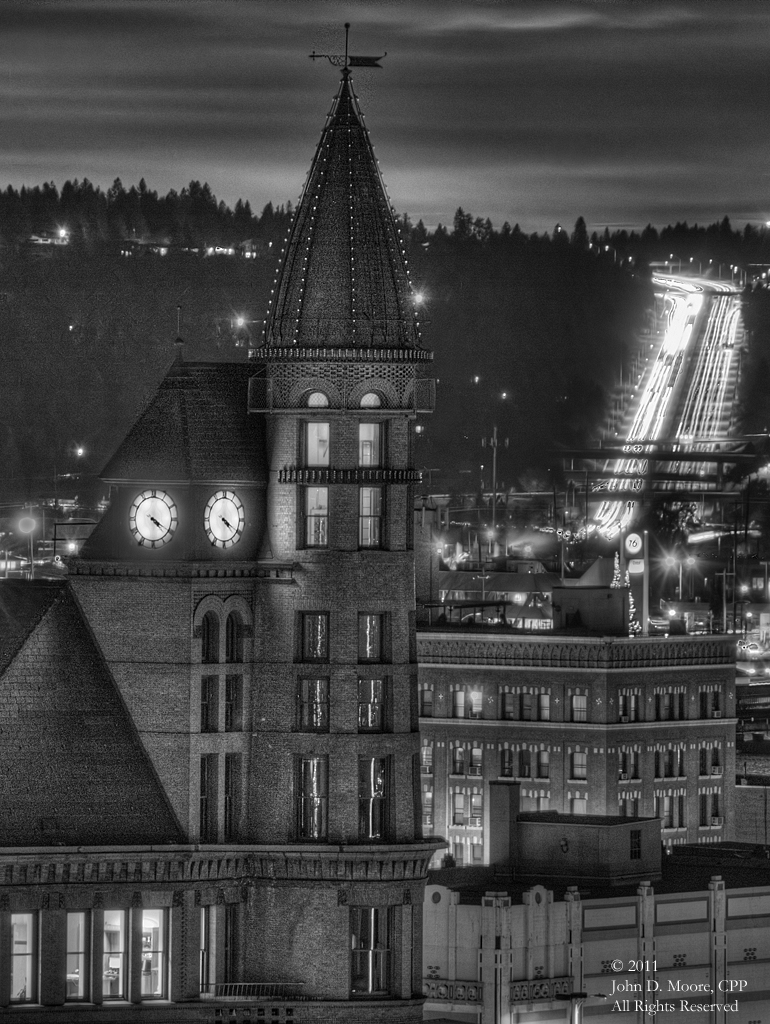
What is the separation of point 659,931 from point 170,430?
109 feet

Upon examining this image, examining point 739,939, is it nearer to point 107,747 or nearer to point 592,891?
point 592,891

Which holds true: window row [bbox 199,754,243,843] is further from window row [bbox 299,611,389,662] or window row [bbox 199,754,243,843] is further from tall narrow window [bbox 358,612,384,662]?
tall narrow window [bbox 358,612,384,662]

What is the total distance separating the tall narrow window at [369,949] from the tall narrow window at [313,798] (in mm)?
2850

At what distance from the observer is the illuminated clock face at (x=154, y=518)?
406 ft

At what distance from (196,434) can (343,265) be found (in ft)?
23.9

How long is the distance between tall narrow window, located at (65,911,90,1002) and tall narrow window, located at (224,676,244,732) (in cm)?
823

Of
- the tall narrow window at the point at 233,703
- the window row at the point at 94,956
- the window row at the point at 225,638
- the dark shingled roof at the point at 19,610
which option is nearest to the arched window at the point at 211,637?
the window row at the point at 225,638

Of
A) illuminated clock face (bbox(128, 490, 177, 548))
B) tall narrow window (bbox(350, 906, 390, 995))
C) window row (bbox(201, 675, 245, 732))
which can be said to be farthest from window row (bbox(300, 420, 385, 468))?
tall narrow window (bbox(350, 906, 390, 995))

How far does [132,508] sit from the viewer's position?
407 feet

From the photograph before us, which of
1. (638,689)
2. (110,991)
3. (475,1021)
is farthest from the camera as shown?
(638,689)

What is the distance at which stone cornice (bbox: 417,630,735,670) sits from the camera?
7643 inches

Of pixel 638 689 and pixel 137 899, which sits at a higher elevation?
pixel 638 689

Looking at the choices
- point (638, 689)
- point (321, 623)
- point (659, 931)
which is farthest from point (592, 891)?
point (638, 689)

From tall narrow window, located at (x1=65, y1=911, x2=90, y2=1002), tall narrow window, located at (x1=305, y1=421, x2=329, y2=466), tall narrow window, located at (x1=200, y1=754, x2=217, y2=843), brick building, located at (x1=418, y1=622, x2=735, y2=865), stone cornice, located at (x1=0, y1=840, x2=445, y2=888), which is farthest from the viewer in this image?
brick building, located at (x1=418, y1=622, x2=735, y2=865)
